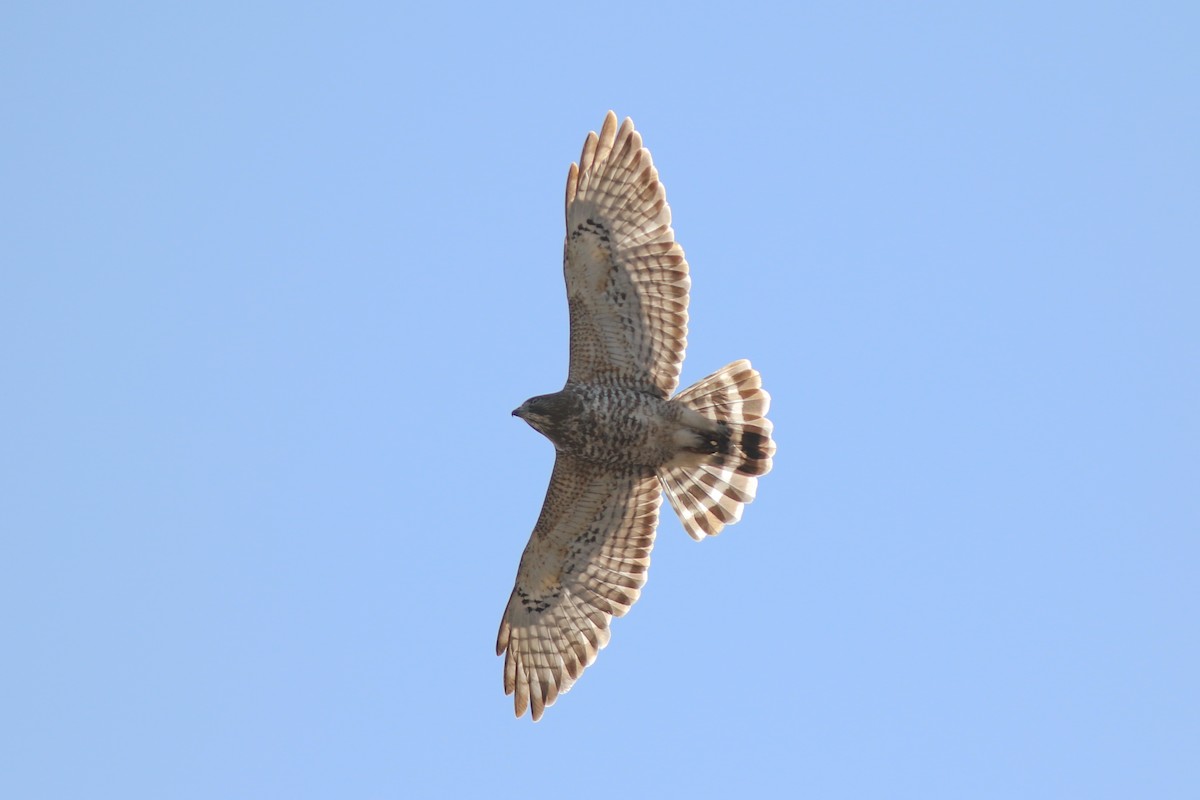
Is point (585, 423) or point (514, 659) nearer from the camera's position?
point (585, 423)

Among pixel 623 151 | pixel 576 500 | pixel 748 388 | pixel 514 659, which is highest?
pixel 623 151

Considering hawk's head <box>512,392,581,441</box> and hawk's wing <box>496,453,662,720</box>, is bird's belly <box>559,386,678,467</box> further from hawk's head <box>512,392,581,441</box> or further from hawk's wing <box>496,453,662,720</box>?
hawk's wing <box>496,453,662,720</box>

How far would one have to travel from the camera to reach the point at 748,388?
14.4m

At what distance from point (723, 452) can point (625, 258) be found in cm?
182

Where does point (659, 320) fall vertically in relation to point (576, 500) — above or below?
above

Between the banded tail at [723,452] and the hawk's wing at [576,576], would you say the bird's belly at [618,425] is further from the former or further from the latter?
the hawk's wing at [576,576]

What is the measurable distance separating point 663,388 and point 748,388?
0.71 meters

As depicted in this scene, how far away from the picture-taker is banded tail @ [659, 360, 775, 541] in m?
14.4

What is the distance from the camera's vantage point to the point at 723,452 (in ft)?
47.4

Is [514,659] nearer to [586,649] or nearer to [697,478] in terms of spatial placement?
[586,649]

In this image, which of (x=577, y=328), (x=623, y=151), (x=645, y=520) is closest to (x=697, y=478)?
(x=645, y=520)

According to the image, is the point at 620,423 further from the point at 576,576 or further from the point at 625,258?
the point at 576,576

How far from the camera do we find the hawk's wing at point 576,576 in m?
14.8

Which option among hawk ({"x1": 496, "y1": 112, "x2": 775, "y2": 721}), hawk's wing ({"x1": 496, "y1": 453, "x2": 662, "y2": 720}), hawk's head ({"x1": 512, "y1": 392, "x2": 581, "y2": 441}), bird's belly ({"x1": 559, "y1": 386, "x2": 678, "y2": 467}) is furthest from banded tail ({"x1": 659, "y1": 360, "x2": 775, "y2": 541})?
hawk's head ({"x1": 512, "y1": 392, "x2": 581, "y2": 441})
